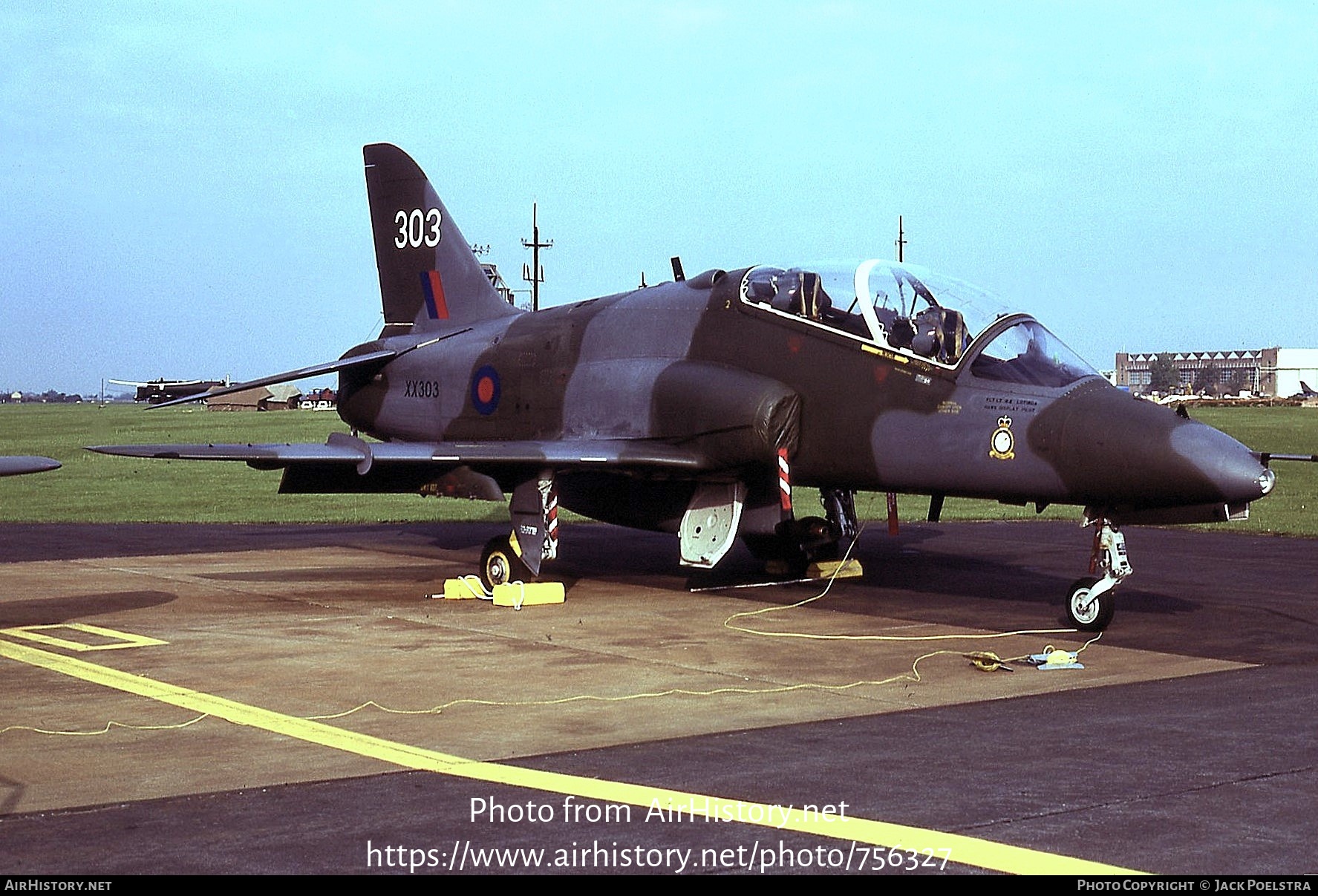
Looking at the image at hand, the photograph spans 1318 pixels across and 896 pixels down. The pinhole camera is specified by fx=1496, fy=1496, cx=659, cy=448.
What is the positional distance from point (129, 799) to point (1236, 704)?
6942 mm

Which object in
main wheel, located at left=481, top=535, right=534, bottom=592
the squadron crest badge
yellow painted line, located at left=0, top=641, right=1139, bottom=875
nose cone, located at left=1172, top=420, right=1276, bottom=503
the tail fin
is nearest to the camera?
yellow painted line, located at left=0, top=641, right=1139, bottom=875

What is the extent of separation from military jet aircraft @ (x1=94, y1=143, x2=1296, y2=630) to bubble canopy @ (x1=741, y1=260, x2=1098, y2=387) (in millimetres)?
22

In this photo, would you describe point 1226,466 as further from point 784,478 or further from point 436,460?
point 436,460

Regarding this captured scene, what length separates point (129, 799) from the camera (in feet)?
24.3

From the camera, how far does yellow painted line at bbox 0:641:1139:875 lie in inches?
246

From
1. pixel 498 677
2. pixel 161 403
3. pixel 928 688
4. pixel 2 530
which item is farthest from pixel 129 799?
pixel 2 530

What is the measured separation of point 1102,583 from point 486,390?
847 centimetres

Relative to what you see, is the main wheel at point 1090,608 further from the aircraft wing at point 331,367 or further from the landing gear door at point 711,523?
the aircraft wing at point 331,367

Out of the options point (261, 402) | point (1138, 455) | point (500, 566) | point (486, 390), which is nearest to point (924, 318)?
point (1138, 455)

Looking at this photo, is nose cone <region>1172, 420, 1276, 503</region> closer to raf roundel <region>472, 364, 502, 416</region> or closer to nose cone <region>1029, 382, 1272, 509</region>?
nose cone <region>1029, 382, 1272, 509</region>

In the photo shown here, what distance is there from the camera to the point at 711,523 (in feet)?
52.6

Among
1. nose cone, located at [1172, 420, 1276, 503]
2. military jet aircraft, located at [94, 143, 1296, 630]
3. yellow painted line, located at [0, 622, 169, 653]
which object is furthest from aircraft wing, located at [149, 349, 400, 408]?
nose cone, located at [1172, 420, 1276, 503]

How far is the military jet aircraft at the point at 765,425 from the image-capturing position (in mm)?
13125

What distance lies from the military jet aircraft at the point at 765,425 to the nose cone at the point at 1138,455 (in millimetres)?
19
